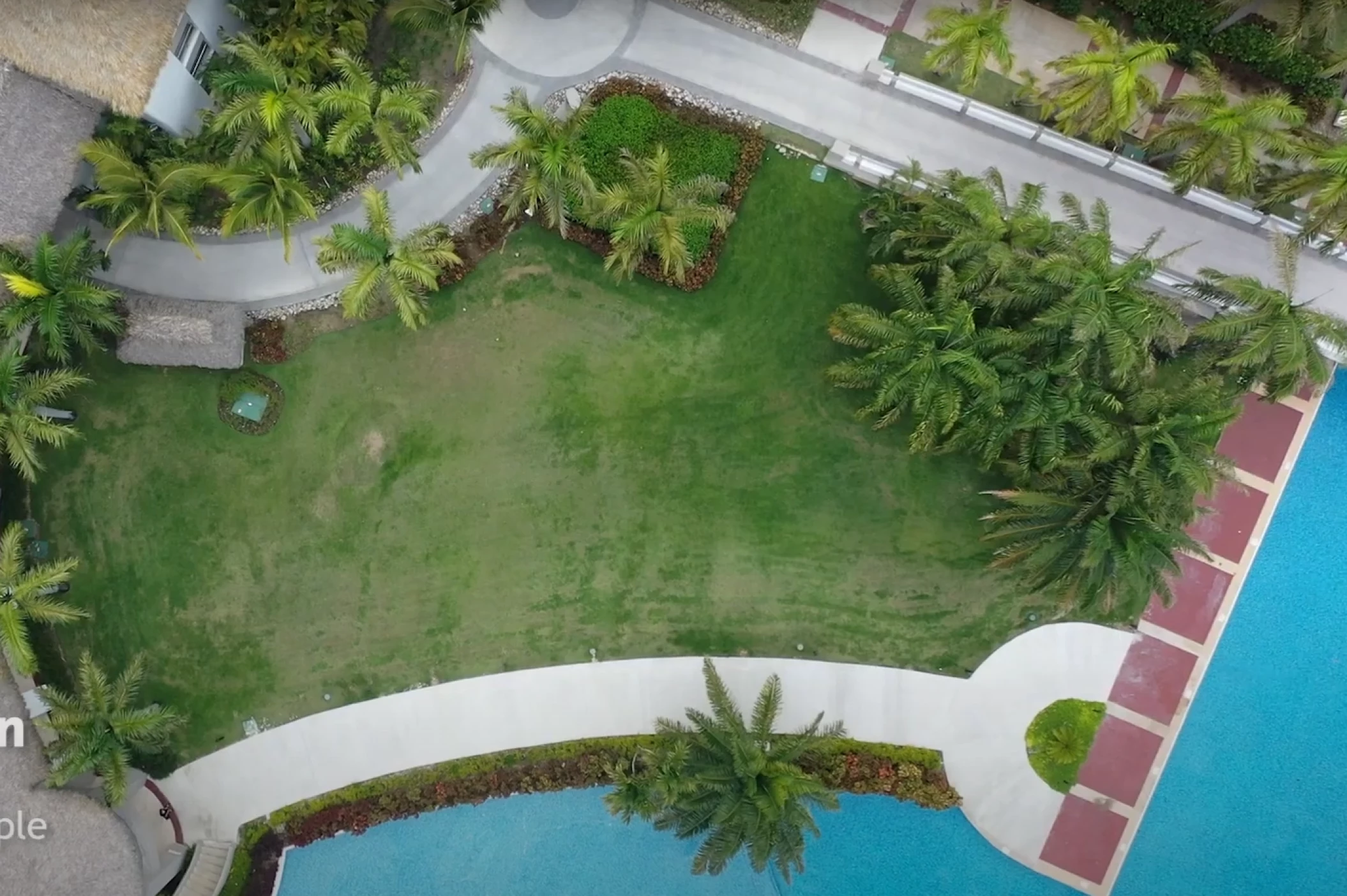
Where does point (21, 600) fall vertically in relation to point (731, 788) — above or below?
below

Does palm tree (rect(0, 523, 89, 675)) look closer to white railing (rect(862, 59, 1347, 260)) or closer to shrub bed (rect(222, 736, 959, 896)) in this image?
shrub bed (rect(222, 736, 959, 896))

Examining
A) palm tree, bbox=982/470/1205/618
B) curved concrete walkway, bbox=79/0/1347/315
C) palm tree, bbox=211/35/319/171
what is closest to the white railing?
curved concrete walkway, bbox=79/0/1347/315

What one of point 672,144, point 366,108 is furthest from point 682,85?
point 366,108

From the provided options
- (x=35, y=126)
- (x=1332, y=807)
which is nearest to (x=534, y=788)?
(x=35, y=126)

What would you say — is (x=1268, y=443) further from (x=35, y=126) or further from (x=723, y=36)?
(x=35, y=126)

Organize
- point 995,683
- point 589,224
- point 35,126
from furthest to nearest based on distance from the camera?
point 995,683 → point 589,224 → point 35,126

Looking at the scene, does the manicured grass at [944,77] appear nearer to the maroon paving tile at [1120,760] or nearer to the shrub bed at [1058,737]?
the shrub bed at [1058,737]

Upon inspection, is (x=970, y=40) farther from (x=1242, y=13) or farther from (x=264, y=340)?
(x=264, y=340)
